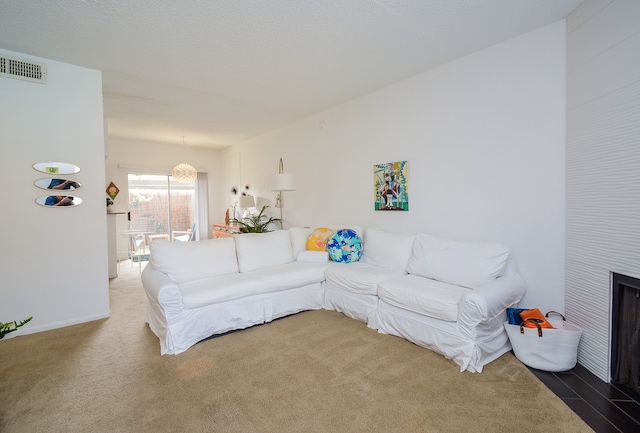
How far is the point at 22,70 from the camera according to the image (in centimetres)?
292

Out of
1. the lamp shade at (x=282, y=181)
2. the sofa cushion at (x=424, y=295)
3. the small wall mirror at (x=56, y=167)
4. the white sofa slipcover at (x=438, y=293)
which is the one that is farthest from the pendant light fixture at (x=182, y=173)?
the sofa cushion at (x=424, y=295)

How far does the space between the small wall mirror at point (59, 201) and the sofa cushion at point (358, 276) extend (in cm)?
276

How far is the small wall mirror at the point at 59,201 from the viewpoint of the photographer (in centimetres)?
308

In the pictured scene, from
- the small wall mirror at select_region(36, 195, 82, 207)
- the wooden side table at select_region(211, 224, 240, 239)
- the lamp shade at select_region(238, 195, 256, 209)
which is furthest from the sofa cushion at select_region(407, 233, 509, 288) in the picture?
the wooden side table at select_region(211, 224, 240, 239)

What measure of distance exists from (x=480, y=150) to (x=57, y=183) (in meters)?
4.21

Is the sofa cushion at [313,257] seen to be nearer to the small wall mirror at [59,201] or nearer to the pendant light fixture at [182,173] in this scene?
the small wall mirror at [59,201]

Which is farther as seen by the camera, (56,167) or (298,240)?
(298,240)

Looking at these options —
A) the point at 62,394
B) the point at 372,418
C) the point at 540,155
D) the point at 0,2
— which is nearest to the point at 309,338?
the point at 372,418

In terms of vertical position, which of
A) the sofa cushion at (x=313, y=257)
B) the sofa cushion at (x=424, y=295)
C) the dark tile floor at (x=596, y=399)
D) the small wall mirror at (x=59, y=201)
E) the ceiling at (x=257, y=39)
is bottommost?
the dark tile floor at (x=596, y=399)

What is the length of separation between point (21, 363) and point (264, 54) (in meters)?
3.29

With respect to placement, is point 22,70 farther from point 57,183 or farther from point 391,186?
point 391,186

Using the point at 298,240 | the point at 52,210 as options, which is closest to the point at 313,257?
the point at 298,240

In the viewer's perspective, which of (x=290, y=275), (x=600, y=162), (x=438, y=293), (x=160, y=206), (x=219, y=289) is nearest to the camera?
(x=600, y=162)

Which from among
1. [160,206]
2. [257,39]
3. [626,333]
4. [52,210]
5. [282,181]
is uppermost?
[257,39]
